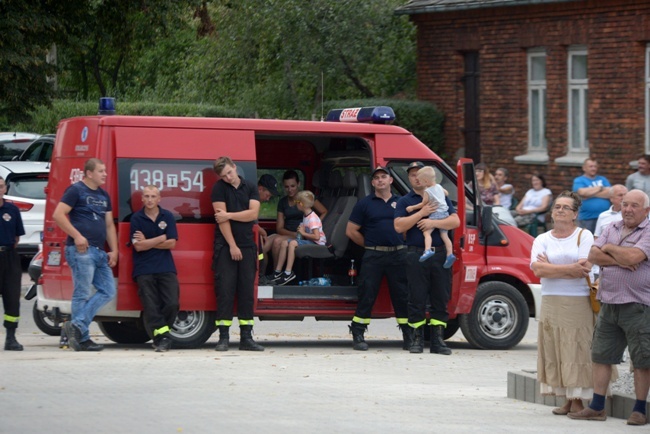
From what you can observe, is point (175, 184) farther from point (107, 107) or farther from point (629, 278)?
point (629, 278)

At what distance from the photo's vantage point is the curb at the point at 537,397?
965 centimetres

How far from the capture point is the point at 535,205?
2134 cm

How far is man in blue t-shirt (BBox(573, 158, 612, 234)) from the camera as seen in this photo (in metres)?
19.1

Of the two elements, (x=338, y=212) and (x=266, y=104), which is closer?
(x=338, y=212)

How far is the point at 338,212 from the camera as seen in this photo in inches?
566

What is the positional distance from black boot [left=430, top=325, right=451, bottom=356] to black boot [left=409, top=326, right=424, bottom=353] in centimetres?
11

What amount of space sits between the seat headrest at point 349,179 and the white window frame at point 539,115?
40.5ft

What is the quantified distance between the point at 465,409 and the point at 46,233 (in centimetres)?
516

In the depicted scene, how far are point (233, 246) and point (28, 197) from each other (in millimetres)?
9325

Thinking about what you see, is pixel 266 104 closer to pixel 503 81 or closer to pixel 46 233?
pixel 503 81

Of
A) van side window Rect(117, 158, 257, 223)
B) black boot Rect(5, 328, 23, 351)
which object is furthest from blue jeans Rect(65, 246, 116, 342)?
black boot Rect(5, 328, 23, 351)

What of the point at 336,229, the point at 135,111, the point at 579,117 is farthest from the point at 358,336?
the point at 135,111

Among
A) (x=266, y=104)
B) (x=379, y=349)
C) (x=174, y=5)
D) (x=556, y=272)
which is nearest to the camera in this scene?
(x=556, y=272)

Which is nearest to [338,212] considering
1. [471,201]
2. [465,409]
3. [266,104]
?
[471,201]
